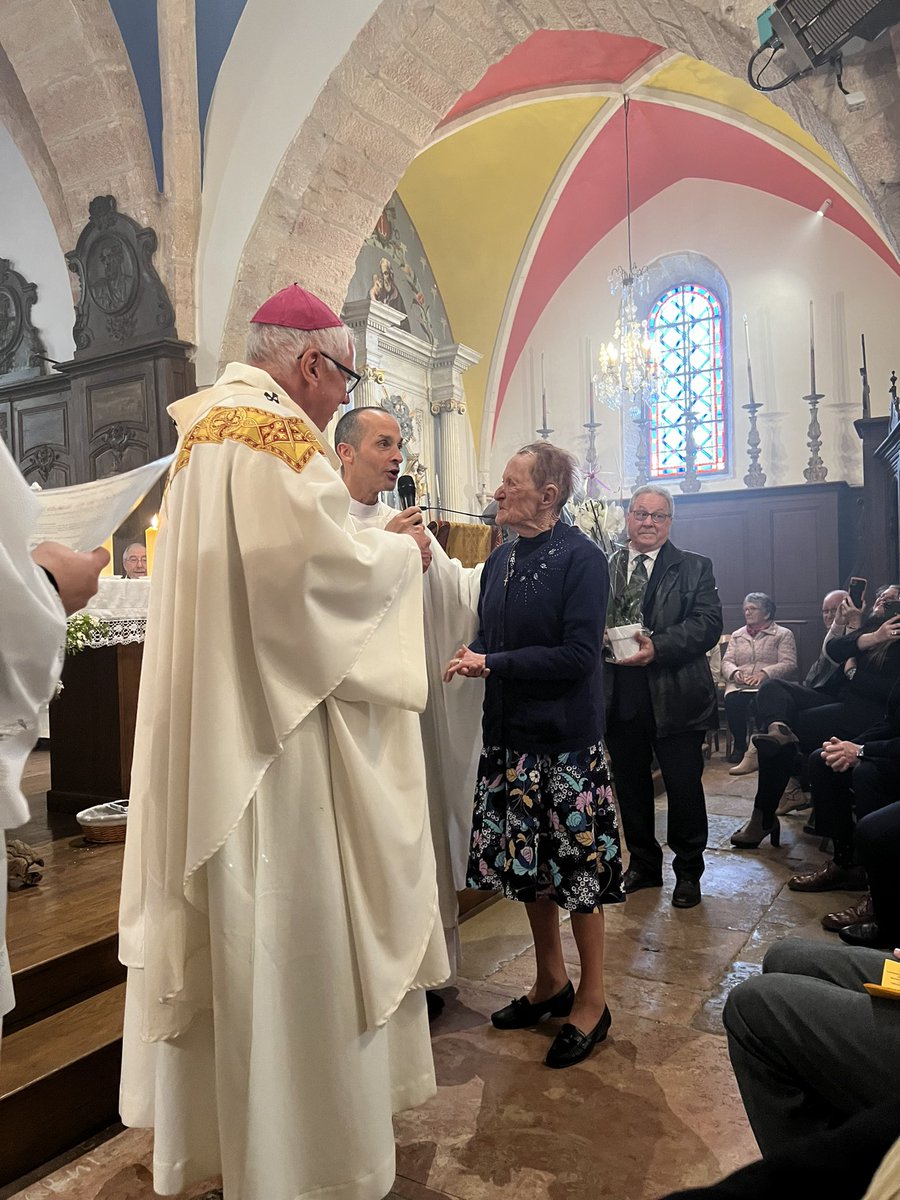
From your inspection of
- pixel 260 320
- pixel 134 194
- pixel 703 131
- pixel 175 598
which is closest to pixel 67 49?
pixel 134 194

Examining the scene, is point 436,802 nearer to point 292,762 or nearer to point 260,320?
point 292,762

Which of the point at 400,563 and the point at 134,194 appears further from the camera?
the point at 134,194

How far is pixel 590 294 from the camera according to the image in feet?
38.4

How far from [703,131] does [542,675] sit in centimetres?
984

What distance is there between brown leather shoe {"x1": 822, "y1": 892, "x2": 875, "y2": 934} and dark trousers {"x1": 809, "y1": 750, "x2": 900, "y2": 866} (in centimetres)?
35

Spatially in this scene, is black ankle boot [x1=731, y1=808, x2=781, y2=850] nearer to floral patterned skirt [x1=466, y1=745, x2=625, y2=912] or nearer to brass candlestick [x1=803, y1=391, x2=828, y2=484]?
floral patterned skirt [x1=466, y1=745, x2=625, y2=912]

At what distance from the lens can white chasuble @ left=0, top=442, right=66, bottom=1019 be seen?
1.11 meters

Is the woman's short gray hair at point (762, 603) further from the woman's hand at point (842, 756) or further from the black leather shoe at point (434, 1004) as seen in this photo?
the black leather shoe at point (434, 1004)

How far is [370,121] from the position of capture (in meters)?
5.62

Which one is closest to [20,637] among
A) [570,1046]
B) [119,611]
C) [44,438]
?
[570,1046]

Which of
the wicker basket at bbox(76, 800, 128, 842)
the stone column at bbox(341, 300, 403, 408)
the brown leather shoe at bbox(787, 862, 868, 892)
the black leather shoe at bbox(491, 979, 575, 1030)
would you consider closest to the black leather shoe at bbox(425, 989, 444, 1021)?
the black leather shoe at bbox(491, 979, 575, 1030)

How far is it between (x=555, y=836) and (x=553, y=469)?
1.02 meters

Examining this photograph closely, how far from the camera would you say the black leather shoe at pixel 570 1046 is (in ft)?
7.72

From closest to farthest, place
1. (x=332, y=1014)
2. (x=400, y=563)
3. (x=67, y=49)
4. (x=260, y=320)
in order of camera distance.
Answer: (x=332, y=1014) → (x=400, y=563) → (x=260, y=320) → (x=67, y=49)
